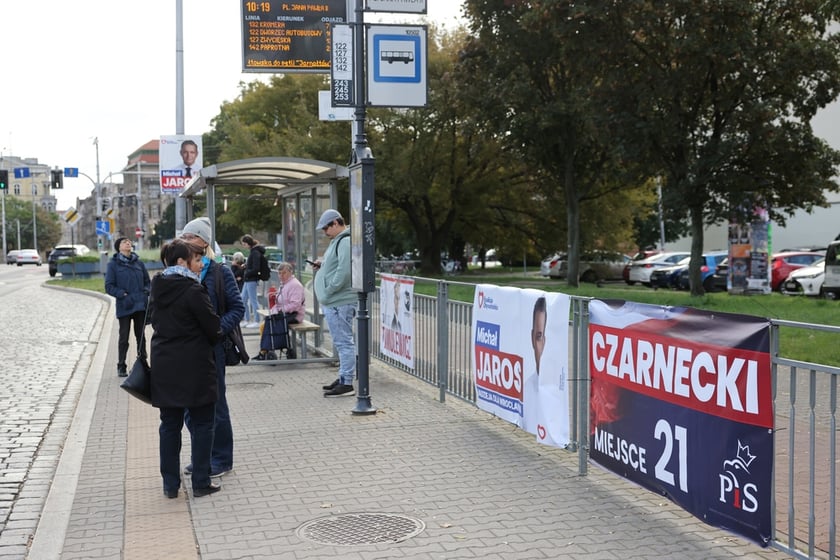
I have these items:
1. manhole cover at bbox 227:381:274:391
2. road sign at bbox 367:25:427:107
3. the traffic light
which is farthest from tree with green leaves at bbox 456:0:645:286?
the traffic light

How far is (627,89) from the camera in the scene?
2536 centimetres

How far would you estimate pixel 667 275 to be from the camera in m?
36.9

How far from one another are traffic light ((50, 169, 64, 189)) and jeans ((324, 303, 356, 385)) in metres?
43.6

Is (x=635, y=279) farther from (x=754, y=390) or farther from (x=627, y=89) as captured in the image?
(x=754, y=390)

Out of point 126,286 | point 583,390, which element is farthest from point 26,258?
point 583,390

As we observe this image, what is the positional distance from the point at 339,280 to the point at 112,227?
3466cm

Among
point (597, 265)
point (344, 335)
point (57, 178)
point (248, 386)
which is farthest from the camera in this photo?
point (57, 178)

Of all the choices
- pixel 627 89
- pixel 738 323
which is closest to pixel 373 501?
pixel 738 323

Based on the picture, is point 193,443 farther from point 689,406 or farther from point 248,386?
point 248,386

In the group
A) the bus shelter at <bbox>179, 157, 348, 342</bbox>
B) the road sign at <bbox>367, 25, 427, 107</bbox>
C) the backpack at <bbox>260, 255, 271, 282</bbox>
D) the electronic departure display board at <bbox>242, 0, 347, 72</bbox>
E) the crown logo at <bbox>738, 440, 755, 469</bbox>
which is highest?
the electronic departure display board at <bbox>242, 0, 347, 72</bbox>

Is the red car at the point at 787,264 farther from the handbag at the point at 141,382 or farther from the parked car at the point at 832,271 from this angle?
the handbag at the point at 141,382

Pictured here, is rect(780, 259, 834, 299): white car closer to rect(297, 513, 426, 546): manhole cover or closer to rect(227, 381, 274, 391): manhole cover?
rect(227, 381, 274, 391): manhole cover

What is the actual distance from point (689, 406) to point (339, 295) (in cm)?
552

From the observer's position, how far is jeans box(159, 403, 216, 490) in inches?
237
